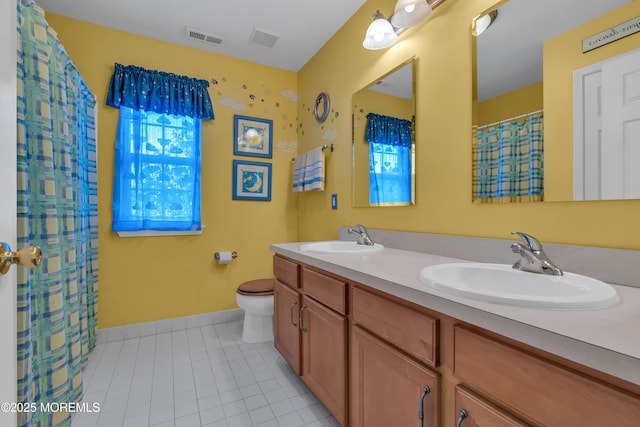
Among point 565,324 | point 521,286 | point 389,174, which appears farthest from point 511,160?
point 565,324

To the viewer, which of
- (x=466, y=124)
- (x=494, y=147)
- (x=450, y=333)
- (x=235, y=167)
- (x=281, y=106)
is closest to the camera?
(x=450, y=333)

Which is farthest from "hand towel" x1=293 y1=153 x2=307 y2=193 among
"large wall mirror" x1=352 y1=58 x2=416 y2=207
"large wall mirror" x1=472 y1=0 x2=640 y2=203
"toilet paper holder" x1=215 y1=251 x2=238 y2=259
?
"large wall mirror" x1=472 y1=0 x2=640 y2=203

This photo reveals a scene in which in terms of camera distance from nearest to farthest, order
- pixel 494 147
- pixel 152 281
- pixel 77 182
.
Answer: pixel 494 147, pixel 77 182, pixel 152 281

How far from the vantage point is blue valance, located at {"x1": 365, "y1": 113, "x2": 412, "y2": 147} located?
1.63 meters

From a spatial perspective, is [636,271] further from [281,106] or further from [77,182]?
[281,106]

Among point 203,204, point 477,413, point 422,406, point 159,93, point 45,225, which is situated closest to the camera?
point 477,413

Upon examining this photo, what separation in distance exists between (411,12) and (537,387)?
159 cm

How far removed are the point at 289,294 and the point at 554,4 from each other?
67.2 inches

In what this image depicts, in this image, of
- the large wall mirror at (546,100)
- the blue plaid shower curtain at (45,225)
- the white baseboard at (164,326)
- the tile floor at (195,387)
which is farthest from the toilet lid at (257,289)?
the large wall mirror at (546,100)

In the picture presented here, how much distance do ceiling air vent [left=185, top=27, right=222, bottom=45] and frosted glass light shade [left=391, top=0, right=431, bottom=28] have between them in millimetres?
1556

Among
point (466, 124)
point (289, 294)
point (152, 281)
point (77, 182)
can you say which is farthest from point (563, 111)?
point (152, 281)

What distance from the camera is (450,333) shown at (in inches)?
28.8

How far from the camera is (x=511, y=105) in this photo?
3.74 feet

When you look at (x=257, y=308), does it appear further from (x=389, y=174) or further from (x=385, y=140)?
(x=385, y=140)
